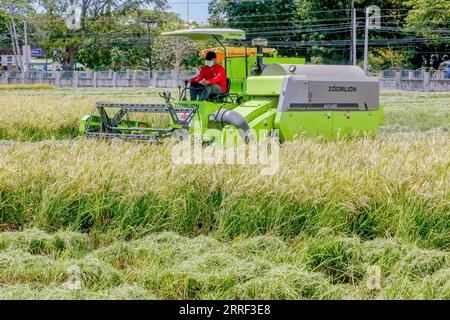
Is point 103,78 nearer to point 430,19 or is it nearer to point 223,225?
point 430,19

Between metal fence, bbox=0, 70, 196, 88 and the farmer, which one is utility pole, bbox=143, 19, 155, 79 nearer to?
metal fence, bbox=0, 70, 196, 88

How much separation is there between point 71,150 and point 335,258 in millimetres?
3885

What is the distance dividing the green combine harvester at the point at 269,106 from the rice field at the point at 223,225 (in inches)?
76.9

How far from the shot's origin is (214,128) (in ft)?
35.7

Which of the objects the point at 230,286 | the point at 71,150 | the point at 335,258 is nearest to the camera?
the point at 230,286

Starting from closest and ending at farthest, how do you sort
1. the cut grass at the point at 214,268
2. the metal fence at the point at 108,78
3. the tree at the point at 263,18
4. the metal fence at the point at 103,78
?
the cut grass at the point at 214,268 < the metal fence at the point at 103,78 < the metal fence at the point at 108,78 < the tree at the point at 263,18

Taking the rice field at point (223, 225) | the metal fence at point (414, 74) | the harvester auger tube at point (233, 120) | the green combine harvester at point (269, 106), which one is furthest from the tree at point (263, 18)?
the rice field at point (223, 225)

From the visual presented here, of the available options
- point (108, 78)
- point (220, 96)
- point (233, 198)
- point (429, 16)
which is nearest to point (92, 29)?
point (108, 78)

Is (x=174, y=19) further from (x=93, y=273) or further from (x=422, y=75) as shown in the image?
(x=93, y=273)

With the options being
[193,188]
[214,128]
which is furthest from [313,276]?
[214,128]

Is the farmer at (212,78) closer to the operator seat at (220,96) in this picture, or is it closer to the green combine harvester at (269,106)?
the operator seat at (220,96)

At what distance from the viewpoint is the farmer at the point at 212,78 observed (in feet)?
36.9

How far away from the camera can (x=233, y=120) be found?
10359 mm

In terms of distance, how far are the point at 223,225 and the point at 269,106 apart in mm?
4589
